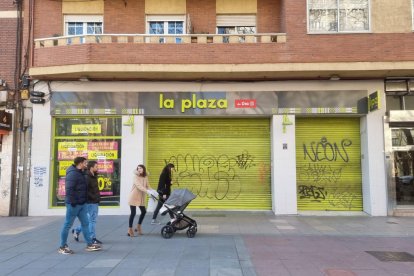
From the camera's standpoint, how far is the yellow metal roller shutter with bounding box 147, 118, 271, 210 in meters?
12.5

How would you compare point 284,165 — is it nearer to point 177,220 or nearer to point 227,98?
point 227,98

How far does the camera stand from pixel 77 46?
11.5 metres

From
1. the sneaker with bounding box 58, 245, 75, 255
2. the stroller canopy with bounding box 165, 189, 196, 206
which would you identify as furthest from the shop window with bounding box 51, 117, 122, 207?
the sneaker with bounding box 58, 245, 75, 255

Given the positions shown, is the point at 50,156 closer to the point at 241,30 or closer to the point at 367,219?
the point at 241,30

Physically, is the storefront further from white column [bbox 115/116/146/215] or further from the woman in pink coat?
the woman in pink coat

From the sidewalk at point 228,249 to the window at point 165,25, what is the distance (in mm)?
6287

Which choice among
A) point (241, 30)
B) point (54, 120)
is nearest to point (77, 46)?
point (54, 120)

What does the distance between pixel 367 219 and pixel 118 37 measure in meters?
9.50

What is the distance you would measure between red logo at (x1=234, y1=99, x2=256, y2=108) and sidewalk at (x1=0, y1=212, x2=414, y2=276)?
3.68 metres

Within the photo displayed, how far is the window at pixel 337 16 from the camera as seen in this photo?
38.0 feet

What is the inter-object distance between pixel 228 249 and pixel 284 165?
529 cm

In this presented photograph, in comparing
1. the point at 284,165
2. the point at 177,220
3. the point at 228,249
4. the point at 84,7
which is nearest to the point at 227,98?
the point at 284,165

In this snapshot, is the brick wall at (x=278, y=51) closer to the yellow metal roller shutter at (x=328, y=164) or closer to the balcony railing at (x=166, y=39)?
the balcony railing at (x=166, y=39)

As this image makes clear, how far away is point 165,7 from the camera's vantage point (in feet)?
41.1
